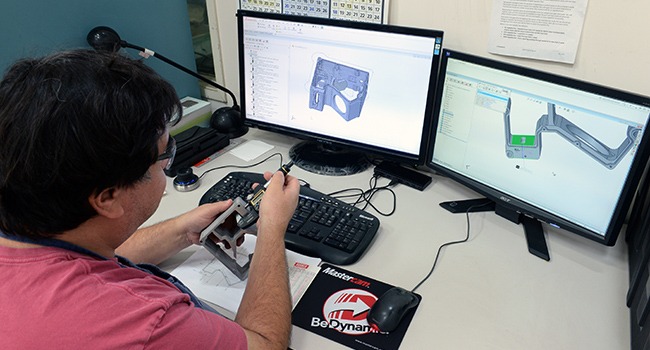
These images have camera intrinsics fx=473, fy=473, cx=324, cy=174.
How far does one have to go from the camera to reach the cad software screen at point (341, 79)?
1.24m

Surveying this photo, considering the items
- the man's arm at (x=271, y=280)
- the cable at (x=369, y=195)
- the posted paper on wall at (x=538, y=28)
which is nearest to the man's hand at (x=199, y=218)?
the man's arm at (x=271, y=280)

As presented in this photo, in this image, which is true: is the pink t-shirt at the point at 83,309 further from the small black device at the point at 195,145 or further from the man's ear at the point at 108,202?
the small black device at the point at 195,145

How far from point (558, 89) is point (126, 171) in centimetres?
86

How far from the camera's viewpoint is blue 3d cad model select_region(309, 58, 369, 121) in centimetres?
131

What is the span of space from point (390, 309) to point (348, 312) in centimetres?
8

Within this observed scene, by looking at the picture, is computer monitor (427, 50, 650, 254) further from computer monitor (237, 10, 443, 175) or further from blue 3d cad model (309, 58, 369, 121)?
blue 3d cad model (309, 58, 369, 121)

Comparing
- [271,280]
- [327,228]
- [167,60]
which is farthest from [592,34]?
[167,60]

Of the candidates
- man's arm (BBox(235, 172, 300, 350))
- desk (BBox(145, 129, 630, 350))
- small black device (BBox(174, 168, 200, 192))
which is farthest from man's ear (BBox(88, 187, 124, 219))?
small black device (BBox(174, 168, 200, 192))

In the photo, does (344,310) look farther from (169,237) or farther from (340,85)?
(340,85)

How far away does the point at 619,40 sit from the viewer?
3.53 ft

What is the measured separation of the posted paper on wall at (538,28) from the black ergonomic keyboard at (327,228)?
1.85 feet

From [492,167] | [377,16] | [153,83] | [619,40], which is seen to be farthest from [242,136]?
[619,40]

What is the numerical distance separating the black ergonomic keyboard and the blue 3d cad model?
0.27 m

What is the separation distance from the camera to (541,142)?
1.06 metres
